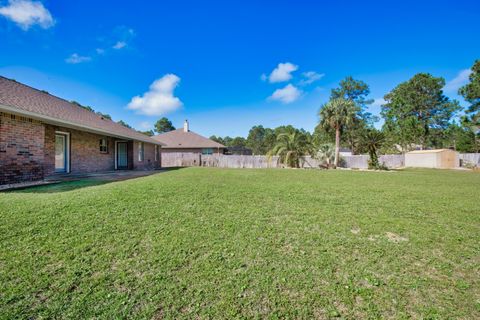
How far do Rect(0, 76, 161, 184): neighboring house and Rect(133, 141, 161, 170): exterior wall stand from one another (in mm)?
68

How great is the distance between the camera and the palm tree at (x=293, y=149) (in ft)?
68.5

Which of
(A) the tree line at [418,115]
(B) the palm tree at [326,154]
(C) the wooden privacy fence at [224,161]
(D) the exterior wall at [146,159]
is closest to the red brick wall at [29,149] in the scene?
(D) the exterior wall at [146,159]

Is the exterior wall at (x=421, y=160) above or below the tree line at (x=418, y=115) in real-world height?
below

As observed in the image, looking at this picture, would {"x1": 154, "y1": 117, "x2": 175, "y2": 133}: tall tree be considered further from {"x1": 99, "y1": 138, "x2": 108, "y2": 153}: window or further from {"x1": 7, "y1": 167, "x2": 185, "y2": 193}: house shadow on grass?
{"x1": 7, "y1": 167, "x2": 185, "y2": 193}: house shadow on grass

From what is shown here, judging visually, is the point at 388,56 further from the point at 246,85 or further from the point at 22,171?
the point at 22,171

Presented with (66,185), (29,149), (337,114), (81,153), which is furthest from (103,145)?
(337,114)

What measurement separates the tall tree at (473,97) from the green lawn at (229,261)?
34.3 meters

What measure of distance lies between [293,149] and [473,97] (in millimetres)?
26145

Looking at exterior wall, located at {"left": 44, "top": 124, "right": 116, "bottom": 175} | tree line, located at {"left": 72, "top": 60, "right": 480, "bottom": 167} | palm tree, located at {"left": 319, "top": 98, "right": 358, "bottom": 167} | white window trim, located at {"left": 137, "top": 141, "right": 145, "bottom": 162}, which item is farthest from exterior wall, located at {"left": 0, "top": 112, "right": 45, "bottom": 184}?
tree line, located at {"left": 72, "top": 60, "right": 480, "bottom": 167}

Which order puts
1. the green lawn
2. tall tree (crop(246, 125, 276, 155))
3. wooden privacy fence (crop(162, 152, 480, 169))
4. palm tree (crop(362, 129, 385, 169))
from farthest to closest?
tall tree (crop(246, 125, 276, 155))
wooden privacy fence (crop(162, 152, 480, 169))
palm tree (crop(362, 129, 385, 169))
the green lawn

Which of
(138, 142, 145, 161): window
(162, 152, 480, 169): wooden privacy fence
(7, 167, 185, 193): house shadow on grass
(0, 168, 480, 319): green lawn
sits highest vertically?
(138, 142, 145, 161): window

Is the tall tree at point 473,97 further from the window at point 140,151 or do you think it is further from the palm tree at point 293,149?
the window at point 140,151

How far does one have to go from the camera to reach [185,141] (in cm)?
2711

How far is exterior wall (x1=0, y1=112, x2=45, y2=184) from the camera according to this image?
6.36 meters
